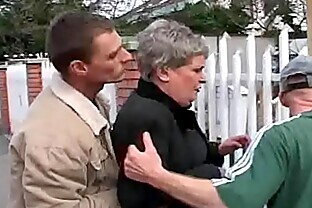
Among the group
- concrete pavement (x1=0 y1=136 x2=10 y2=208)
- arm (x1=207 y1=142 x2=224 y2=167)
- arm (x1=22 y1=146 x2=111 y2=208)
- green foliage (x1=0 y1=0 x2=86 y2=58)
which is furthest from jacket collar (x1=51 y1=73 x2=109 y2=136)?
green foliage (x1=0 y1=0 x2=86 y2=58)

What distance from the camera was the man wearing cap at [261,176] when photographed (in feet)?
5.72

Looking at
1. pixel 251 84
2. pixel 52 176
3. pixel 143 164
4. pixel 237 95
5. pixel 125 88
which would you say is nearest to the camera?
pixel 143 164

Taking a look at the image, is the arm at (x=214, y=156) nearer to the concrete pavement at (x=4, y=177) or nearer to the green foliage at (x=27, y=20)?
the concrete pavement at (x=4, y=177)

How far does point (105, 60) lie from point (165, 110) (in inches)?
9.5

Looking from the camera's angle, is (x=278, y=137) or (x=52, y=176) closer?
(x=278, y=137)

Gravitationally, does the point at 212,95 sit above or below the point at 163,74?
below

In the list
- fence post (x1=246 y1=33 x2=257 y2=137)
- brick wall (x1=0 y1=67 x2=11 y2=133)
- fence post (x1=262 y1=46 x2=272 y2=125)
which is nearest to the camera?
fence post (x1=262 y1=46 x2=272 y2=125)

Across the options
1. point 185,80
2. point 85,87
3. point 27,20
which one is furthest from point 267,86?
point 27,20

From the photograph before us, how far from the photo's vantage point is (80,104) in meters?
2.10

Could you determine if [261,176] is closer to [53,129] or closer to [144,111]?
[144,111]

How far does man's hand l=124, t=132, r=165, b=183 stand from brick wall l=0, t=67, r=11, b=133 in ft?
28.3

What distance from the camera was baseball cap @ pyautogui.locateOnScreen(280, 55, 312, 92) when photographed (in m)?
1.91

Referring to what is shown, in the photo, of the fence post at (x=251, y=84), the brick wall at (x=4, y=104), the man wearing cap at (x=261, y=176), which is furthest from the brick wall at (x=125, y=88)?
the brick wall at (x=4, y=104)

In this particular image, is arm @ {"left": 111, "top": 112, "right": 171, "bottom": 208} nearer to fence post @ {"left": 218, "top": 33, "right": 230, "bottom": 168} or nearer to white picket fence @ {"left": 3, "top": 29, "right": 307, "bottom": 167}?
white picket fence @ {"left": 3, "top": 29, "right": 307, "bottom": 167}
